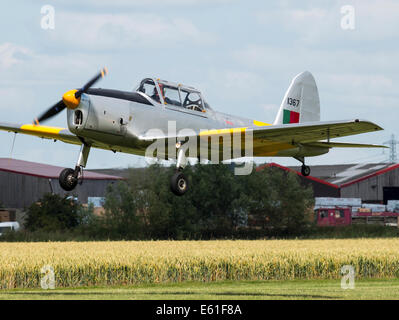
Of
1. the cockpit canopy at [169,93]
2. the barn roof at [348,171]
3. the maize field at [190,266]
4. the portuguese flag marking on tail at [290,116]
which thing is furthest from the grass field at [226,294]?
the barn roof at [348,171]

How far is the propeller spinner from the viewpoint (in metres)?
20.9

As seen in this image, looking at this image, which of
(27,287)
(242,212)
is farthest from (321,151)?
(242,212)

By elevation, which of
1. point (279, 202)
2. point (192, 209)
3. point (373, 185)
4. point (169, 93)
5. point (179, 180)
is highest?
point (373, 185)

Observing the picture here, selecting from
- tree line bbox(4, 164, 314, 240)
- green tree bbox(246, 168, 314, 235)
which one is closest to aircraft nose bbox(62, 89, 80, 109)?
tree line bbox(4, 164, 314, 240)

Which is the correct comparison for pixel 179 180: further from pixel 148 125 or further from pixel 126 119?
pixel 126 119

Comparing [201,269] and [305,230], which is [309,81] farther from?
[305,230]

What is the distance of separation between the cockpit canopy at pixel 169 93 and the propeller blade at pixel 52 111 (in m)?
2.21

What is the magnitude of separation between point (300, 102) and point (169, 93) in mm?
9220

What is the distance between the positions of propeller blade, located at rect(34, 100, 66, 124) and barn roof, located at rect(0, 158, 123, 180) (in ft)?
146

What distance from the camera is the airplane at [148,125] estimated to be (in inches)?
834

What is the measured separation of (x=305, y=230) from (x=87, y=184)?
2064 cm

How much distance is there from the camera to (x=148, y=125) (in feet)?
72.4

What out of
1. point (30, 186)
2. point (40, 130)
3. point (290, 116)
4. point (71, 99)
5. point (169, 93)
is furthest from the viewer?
point (30, 186)

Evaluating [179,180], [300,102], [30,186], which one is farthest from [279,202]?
[179,180]
